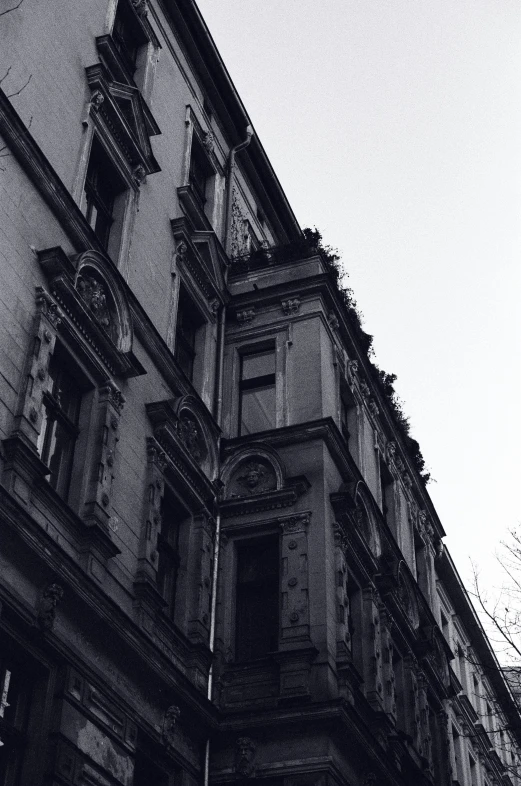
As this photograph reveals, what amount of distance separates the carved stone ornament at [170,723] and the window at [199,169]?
38.5 feet

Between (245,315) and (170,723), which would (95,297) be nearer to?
(170,723)

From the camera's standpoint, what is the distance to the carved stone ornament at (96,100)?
18188 mm

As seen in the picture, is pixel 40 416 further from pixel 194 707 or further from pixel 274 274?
pixel 274 274

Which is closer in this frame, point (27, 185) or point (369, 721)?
point (27, 185)

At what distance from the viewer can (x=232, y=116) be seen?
26.3m

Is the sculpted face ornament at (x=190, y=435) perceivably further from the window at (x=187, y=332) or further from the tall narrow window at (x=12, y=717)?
the tall narrow window at (x=12, y=717)

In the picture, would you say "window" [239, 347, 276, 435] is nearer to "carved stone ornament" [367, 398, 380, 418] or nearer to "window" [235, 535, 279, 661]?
"window" [235, 535, 279, 661]

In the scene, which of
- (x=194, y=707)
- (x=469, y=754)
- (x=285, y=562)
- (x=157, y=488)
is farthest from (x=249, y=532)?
(x=469, y=754)

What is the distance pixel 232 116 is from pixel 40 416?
1449cm

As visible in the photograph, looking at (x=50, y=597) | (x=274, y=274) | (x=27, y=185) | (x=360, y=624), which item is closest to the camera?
(x=50, y=597)

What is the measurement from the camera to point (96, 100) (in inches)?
718

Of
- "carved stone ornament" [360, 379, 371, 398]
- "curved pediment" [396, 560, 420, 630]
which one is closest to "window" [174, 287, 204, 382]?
"carved stone ornament" [360, 379, 371, 398]

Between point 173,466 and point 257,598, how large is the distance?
266cm

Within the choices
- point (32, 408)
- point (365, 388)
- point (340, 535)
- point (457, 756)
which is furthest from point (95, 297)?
point (457, 756)
